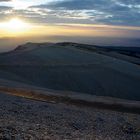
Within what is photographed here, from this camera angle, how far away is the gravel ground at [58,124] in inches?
544

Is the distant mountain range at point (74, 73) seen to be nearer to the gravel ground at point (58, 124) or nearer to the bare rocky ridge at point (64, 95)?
the bare rocky ridge at point (64, 95)

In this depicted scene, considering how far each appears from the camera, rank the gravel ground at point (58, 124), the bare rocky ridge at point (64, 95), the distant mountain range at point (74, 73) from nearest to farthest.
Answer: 1. the gravel ground at point (58, 124)
2. the bare rocky ridge at point (64, 95)
3. the distant mountain range at point (74, 73)

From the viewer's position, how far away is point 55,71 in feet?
159

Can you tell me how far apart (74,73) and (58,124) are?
3137cm

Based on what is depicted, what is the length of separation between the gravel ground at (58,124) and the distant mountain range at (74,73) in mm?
19367

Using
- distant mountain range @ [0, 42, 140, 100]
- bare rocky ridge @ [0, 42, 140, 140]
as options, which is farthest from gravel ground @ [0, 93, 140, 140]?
distant mountain range @ [0, 42, 140, 100]

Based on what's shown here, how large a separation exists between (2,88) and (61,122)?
14302mm

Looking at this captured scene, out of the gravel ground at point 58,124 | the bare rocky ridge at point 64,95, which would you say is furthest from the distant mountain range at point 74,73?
the gravel ground at point 58,124

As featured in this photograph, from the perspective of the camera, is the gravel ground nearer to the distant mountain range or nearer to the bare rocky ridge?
the bare rocky ridge

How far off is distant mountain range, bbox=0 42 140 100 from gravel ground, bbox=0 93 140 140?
19.4m

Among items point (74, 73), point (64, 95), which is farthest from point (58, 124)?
point (74, 73)

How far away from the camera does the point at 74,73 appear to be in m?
48.4

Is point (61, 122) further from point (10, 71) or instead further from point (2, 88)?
point (10, 71)

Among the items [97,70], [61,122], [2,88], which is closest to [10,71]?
[97,70]
